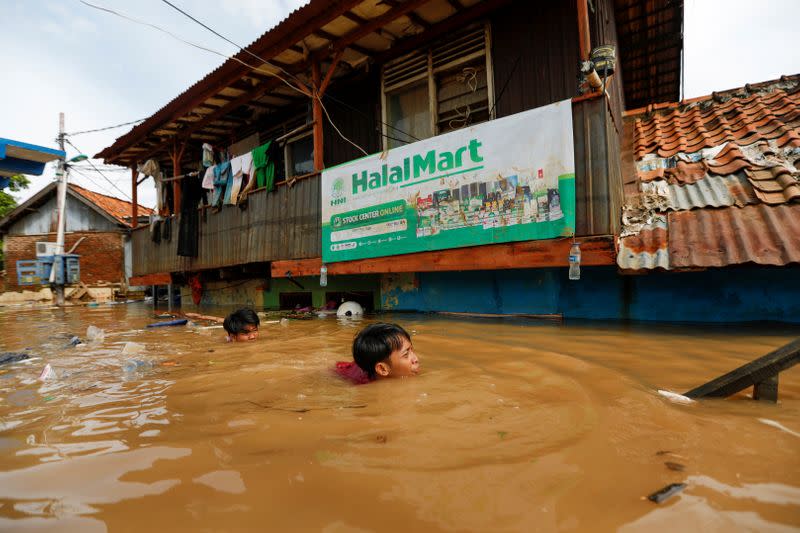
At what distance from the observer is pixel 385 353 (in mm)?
2645

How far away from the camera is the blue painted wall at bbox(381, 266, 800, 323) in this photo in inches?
170

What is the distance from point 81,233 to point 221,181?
15658 mm

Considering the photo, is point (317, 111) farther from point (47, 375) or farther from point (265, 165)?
point (47, 375)

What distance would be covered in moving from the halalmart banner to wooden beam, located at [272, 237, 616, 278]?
10cm

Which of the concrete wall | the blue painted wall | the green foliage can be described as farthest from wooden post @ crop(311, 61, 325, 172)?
the green foliage

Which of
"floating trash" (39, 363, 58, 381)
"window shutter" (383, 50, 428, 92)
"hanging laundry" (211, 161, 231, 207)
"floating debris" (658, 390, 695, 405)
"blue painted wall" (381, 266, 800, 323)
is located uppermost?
"window shutter" (383, 50, 428, 92)

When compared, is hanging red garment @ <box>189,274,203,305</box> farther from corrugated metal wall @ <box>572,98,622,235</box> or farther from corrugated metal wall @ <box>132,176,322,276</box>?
corrugated metal wall @ <box>572,98,622,235</box>

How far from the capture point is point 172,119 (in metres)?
9.38

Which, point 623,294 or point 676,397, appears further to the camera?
point 623,294

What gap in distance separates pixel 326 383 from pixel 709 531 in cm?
215

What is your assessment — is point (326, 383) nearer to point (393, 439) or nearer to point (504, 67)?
point (393, 439)

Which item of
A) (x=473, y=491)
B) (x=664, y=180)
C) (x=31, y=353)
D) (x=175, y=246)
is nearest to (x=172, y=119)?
(x=175, y=246)

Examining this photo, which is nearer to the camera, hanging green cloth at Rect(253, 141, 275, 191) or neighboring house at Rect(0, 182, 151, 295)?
hanging green cloth at Rect(253, 141, 275, 191)

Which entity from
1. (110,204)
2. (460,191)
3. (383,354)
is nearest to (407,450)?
(383,354)
